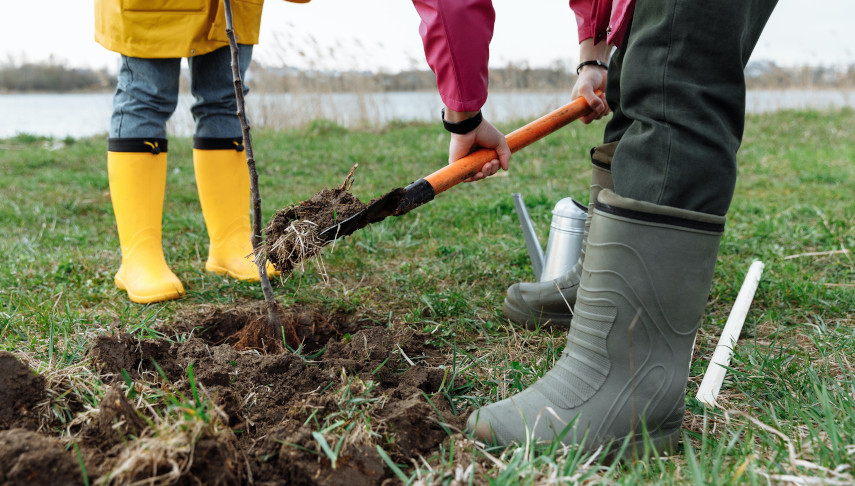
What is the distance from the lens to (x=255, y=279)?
257 cm

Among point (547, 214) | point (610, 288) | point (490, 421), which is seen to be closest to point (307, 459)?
point (490, 421)

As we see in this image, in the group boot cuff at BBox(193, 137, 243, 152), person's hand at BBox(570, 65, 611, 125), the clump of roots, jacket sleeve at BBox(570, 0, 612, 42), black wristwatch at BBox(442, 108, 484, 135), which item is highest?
jacket sleeve at BBox(570, 0, 612, 42)

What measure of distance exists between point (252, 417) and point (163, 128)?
1682 mm

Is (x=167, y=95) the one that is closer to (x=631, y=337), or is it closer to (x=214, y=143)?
(x=214, y=143)

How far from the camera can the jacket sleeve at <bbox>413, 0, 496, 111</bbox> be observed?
151 centimetres

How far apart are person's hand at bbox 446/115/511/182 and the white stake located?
2.88 feet

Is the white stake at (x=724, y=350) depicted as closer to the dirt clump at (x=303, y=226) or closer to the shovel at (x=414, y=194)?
the shovel at (x=414, y=194)

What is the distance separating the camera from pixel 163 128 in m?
2.57

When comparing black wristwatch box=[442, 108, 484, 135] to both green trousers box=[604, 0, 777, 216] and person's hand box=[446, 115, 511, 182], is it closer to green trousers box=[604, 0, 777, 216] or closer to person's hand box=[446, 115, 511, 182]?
person's hand box=[446, 115, 511, 182]

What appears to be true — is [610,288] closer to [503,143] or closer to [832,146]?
[503,143]

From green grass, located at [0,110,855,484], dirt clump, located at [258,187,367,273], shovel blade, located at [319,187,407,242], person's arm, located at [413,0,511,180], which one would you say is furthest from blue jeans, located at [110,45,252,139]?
person's arm, located at [413,0,511,180]

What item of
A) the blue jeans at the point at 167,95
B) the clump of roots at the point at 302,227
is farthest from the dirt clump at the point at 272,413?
the blue jeans at the point at 167,95

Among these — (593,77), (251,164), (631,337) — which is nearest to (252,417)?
(251,164)

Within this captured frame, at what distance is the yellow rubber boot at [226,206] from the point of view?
2.65 meters
